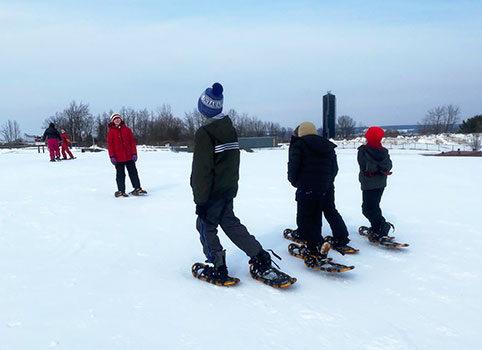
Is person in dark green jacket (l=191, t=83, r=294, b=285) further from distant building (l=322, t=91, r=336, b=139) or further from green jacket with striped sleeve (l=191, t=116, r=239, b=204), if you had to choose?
distant building (l=322, t=91, r=336, b=139)

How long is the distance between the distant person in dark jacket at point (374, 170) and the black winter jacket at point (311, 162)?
798 millimetres

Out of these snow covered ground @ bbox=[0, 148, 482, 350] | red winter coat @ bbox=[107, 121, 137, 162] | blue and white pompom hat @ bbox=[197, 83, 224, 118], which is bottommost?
snow covered ground @ bbox=[0, 148, 482, 350]

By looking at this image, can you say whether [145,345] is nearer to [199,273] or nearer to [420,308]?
[199,273]

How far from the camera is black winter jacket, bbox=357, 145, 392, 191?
4230 millimetres

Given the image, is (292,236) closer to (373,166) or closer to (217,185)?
(373,166)

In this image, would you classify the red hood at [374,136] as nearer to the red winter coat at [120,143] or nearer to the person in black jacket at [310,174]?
the person in black jacket at [310,174]

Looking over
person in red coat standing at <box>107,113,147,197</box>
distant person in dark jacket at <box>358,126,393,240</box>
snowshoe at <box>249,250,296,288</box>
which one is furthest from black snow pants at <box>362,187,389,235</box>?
person in red coat standing at <box>107,113,147,197</box>

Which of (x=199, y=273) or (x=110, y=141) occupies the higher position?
(x=110, y=141)

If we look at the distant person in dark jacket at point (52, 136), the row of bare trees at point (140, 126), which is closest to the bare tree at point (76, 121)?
the row of bare trees at point (140, 126)

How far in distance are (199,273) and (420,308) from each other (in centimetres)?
204

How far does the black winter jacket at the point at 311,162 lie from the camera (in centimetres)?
364

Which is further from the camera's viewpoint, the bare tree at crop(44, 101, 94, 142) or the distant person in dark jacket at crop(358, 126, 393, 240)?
the bare tree at crop(44, 101, 94, 142)

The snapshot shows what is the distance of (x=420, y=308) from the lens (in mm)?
2936

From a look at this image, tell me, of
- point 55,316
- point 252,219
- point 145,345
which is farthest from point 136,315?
point 252,219
